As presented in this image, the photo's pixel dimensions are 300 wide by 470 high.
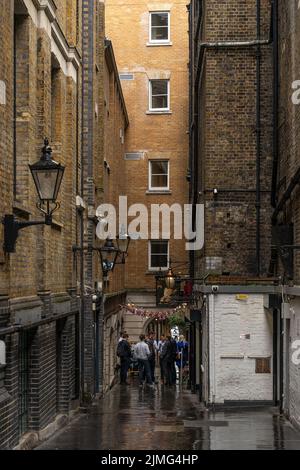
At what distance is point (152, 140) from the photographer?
4181cm

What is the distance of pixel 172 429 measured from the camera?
1634 cm

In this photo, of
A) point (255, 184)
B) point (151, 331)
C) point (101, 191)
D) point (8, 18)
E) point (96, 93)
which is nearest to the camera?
point (8, 18)

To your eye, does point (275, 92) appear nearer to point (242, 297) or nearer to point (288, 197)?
point (288, 197)

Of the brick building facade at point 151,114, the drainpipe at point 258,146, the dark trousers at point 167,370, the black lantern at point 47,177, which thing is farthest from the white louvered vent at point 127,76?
the black lantern at point 47,177

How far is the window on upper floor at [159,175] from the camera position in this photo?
41656 mm

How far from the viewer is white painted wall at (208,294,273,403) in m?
19.3

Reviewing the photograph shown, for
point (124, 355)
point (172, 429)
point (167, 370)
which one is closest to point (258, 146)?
point (172, 429)

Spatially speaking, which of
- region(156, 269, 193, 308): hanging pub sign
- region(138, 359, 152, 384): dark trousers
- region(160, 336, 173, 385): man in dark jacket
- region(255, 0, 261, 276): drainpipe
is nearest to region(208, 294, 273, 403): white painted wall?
region(255, 0, 261, 276): drainpipe

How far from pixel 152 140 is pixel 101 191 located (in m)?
14.7

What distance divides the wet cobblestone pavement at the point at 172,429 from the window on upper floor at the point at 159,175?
20.5 metres

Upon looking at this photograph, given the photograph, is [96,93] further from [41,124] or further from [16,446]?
[16,446]

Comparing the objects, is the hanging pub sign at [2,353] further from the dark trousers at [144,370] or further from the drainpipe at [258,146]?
the dark trousers at [144,370]

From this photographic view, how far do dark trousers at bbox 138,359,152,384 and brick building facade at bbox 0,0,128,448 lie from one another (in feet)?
5.33

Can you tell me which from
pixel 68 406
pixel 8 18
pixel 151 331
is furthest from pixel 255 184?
pixel 151 331
